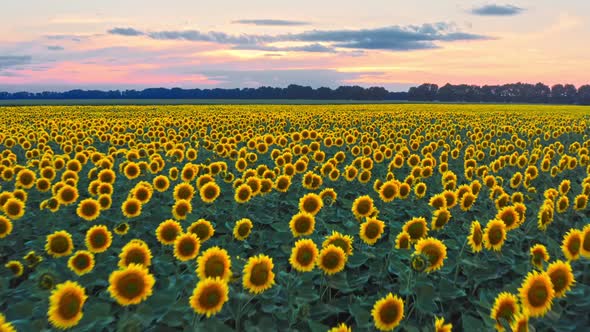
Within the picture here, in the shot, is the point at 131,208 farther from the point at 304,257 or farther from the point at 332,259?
the point at 332,259

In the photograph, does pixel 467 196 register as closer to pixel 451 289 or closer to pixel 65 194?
pixel 451 289

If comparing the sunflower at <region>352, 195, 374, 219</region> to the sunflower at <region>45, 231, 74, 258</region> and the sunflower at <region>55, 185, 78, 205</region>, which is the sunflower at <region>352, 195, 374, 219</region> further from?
the sunflower at <region>55, 185, 78, 205</region>

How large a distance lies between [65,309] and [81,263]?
129 cm

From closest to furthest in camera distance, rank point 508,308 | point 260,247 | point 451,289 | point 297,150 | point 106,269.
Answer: point 508,308
point 451,289
point 106,269
point 260,247
point 297,150

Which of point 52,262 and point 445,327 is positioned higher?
point 445,327

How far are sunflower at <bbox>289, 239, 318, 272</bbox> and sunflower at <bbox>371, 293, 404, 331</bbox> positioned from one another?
0.91 metres

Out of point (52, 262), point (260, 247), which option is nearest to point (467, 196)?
point (260, 247)

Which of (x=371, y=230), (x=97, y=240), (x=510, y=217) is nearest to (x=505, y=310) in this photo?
(x=371, y=230)

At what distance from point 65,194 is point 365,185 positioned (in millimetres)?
5771

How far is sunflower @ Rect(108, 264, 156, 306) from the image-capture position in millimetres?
3605

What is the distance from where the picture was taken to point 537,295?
3359 mm

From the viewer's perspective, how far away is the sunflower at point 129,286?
142 inches

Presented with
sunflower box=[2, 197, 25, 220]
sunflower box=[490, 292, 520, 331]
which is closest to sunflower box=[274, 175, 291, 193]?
sunflower box=[2, 197, 25, 220]

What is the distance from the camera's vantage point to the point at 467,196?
255 inches
